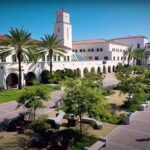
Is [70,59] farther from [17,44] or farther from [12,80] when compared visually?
[17,44]

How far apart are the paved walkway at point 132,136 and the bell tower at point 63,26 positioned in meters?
44.5

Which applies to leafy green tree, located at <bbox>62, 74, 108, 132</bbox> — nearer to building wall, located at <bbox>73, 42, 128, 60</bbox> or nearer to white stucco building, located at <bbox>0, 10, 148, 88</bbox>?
white stucco building, located at <bbox>0, 10, 148, 88</bbox>

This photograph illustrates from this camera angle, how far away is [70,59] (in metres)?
53.8

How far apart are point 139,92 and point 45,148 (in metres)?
13.4

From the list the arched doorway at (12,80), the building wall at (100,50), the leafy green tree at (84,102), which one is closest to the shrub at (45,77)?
A: the arched doorway at (12,80)

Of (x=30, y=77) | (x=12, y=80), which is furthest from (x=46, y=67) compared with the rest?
(x=12, y=80)

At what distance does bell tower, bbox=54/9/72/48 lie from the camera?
57906 mm

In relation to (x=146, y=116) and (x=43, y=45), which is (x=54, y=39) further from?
(x=146, y=116)

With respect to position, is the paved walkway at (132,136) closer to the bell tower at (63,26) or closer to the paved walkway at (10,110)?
the paved walkway at (10,110)

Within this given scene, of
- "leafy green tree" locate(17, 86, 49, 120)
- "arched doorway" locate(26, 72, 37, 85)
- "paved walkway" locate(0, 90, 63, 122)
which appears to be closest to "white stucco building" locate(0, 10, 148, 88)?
"arched doorway" locate(26, 72, 37, 85)

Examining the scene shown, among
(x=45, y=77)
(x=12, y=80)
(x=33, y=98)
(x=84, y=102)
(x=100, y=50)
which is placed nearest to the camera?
(x=84, y=102)

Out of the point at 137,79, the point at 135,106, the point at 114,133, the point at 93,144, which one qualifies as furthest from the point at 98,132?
the point at 137,79

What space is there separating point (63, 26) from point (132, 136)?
48130mm

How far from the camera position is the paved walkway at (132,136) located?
12.0m
